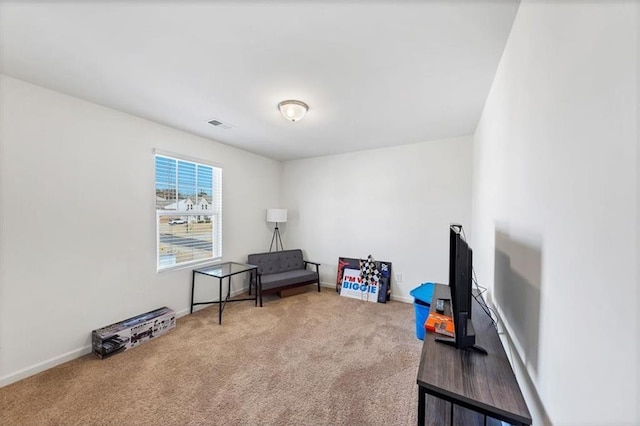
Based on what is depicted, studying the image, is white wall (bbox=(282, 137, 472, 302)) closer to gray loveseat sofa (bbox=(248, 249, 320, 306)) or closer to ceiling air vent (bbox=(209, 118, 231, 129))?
gray loveseat sofa (bbox=(248, 249, 320, 306))

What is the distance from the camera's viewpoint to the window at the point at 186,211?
314 centimetres

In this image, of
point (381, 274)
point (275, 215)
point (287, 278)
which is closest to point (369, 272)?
point (381, 274)

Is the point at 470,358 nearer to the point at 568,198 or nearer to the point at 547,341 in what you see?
the point at 547,341

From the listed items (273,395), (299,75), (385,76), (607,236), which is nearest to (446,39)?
(385,76)

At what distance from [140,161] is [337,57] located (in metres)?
2.48

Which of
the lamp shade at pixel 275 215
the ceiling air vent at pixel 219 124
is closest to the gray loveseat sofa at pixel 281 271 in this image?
the lamp shade at pixel 275 215

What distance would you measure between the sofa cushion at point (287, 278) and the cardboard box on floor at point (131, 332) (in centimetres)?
124

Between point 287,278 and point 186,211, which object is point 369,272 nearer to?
point 287,278

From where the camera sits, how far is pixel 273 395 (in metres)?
1.91

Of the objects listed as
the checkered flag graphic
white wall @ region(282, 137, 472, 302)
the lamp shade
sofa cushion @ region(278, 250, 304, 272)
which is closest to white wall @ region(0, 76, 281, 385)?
sofa cushion @ region(278, 250, 304, 272)

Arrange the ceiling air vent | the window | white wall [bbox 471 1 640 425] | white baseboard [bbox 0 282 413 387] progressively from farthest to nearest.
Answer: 1. the window
2. the ceiling air vent
3. white baseboard [bbox 0 282 413 387]
4. white wall [bbox 471 1 640 425]

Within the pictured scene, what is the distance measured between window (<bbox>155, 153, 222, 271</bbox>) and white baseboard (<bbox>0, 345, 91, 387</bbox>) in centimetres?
99

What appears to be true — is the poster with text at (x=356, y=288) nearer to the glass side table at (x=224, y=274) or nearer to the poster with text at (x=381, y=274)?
the poster with text at (x=381, y=274)

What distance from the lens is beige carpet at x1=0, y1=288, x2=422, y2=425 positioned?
1.72 meters
